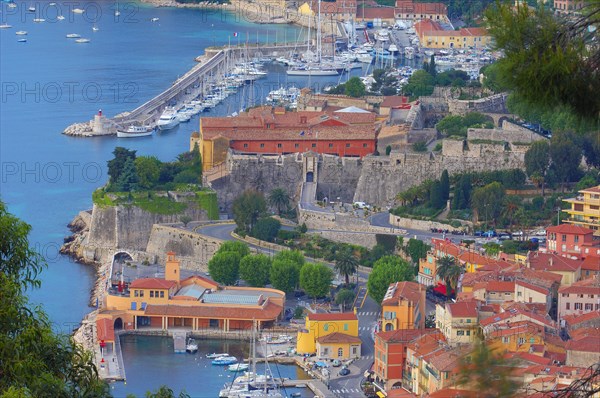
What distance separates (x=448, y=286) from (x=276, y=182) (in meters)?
6.85

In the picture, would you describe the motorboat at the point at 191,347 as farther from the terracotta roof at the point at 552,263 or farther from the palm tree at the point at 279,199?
the palm tree at the point at 279,199

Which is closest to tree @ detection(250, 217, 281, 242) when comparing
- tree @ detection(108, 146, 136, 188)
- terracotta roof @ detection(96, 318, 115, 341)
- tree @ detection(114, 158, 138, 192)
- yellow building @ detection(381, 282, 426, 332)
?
tree @ detection(114, 158, 138, 192)

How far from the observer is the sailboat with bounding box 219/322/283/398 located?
2259 centimetres

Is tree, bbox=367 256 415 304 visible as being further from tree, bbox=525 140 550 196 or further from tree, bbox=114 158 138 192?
tree, bbox=114 158 138 192

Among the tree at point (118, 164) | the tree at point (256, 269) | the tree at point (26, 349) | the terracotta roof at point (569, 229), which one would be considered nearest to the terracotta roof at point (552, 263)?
the terracotta roof at point (569, 229)

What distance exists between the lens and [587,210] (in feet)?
92.0

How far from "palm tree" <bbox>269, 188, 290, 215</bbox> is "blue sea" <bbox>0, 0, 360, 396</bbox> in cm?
335

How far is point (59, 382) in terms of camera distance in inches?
316

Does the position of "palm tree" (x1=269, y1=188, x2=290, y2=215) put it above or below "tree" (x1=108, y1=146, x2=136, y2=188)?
below

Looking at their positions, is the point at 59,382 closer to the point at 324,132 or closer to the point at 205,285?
the point at 205,285

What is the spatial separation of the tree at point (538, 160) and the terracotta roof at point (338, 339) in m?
7.11

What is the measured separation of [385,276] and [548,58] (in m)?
20.0

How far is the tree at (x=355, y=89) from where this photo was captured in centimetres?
4156

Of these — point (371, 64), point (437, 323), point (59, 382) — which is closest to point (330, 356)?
point (437, 323)
